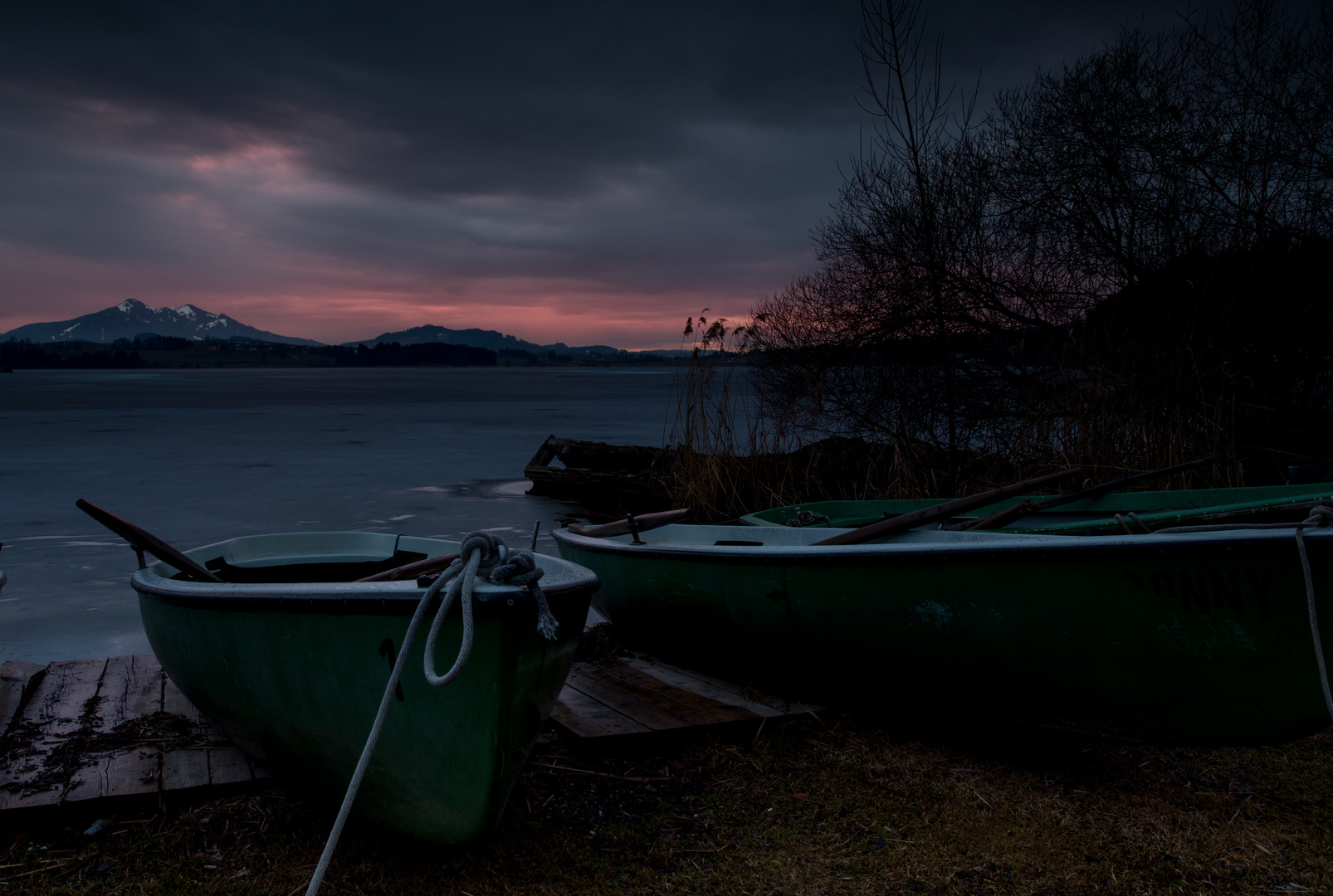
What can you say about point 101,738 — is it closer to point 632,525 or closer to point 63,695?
point 63,695

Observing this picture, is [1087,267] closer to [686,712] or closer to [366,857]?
[686,712]

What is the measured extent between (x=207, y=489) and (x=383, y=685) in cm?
944

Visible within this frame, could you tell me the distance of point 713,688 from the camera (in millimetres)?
3516

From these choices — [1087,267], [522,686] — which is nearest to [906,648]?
[522,686]

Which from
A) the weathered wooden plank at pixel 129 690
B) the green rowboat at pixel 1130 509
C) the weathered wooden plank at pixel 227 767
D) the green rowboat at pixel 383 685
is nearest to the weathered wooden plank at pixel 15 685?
the weathered wooden plank at pixel 129 690

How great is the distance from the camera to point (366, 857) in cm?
231

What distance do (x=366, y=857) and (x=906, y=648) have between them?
1791mm

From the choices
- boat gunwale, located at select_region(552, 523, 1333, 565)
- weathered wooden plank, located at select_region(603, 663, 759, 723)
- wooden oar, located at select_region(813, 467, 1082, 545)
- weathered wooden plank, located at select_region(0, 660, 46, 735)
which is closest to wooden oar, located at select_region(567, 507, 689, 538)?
boat gunwale, located at select_region(552, 523, 1333, 565)

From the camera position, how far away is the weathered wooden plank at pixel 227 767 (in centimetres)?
259

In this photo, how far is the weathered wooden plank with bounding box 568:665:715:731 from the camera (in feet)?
10.0

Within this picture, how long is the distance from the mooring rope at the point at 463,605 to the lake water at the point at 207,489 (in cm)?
318

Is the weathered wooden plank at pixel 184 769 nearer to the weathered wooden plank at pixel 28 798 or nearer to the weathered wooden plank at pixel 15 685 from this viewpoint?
the weathered wooden plank at pixel 28 798

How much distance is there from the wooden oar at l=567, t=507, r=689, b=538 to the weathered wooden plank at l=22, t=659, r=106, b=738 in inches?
85.4

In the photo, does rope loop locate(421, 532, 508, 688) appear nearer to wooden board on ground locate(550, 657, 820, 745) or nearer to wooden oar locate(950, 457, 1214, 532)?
wooden board on ground locate(550, 657, 820, 745)
